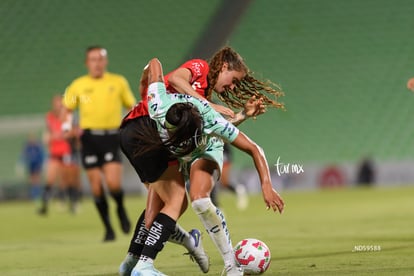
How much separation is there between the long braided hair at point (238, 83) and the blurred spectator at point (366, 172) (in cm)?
1698

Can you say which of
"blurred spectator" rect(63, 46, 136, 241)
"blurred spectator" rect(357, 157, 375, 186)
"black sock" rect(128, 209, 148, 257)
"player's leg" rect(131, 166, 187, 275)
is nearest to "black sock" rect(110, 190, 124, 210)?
"blurred spectator" rect(63, 46, 136, 241)

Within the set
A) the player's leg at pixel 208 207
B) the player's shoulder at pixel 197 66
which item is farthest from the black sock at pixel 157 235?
the player's shoulder at pixel 197 66

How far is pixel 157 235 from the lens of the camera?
6223 millimetres

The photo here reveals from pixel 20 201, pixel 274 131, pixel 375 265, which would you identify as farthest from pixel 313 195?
pixel 375 265

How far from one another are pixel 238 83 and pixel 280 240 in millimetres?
3619

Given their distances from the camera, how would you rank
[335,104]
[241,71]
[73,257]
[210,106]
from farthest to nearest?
[335,104]
[73,257]
[241,71]
[210,106]

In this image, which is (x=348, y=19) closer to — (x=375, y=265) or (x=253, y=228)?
(x=253, y=228)

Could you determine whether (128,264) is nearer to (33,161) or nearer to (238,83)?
(238,83)

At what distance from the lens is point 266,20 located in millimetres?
25484

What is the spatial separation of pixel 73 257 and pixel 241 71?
126 inches

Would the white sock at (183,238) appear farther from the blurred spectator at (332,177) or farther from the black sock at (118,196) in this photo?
the blurred spectator at (332,177)

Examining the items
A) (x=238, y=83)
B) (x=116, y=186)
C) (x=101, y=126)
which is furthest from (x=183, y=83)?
(x=101, y=126)

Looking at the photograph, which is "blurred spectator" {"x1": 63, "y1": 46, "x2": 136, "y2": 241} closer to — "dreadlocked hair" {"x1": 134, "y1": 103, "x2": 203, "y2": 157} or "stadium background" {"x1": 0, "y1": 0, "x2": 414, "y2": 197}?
"dreadlocked hair" {"x1": 134, "y1": 103, "x2": 203, "y2": 157}

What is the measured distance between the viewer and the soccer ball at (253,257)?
6676mm
